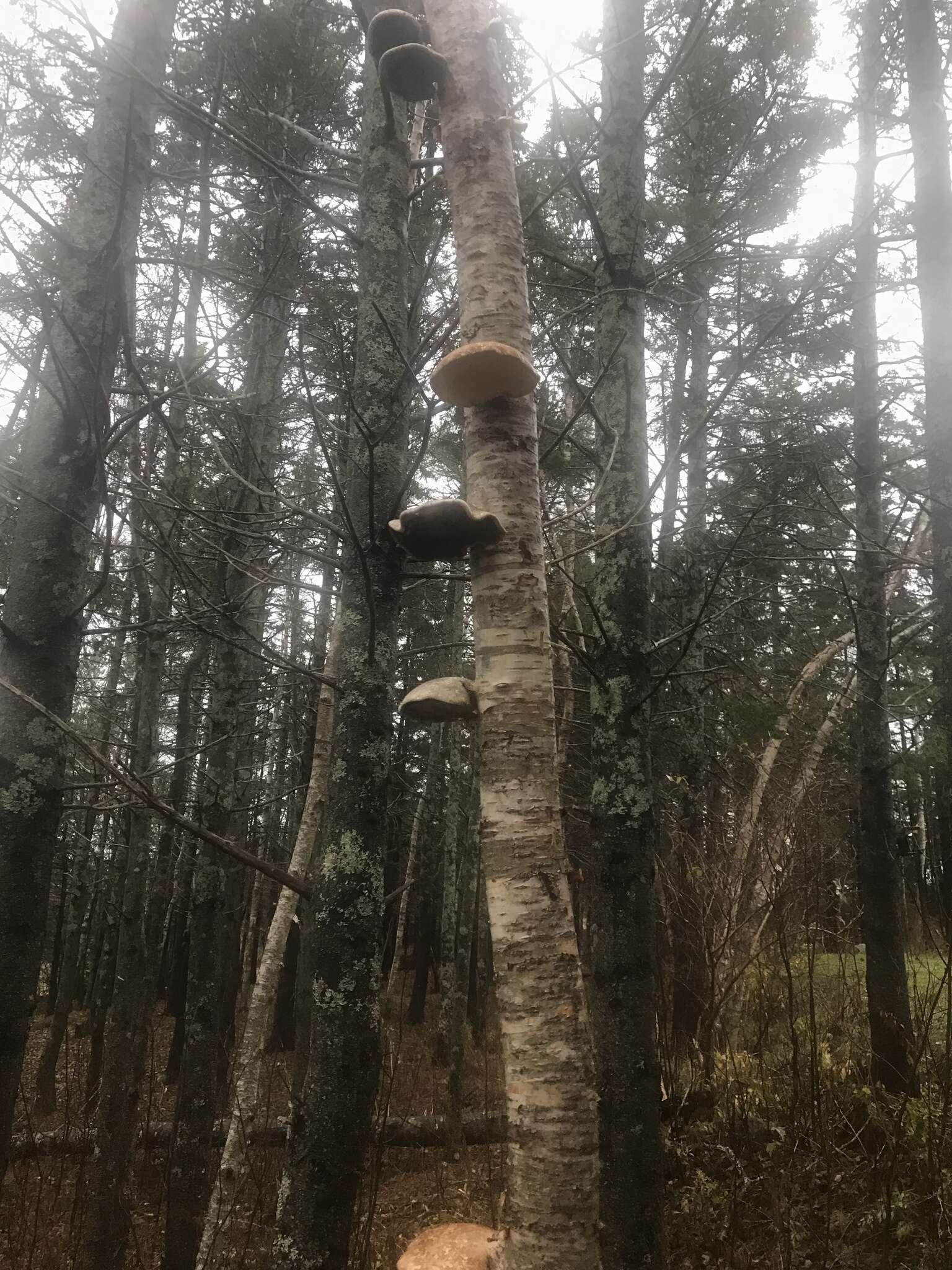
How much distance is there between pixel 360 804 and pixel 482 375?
178 centimetres

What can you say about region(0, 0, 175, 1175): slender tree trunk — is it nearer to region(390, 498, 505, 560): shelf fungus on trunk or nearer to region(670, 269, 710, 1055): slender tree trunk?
region(390, 498, 505, 560): shelf fungus on trunk

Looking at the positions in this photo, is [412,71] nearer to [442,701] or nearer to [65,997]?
[442,701]

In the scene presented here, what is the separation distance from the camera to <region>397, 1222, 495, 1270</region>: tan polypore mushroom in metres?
1.22

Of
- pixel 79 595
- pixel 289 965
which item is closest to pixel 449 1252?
pixel 79 595

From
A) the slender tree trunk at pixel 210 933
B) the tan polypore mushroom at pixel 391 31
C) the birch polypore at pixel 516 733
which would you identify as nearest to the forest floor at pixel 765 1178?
the slender tree trunk at pixel 210 933

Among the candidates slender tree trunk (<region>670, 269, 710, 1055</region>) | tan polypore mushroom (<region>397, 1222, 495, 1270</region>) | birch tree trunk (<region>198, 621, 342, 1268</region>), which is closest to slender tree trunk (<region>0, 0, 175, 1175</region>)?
tan polypore mushroom (<region>397, 1222, 495, 1270</region>)

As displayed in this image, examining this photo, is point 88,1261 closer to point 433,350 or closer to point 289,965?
point 433,350

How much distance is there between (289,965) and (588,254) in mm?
16959

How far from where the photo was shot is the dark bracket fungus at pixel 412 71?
1.84 m

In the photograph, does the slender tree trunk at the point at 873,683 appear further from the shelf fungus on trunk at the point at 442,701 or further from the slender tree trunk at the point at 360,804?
the shelf fungus on trunk at the point at 442,701

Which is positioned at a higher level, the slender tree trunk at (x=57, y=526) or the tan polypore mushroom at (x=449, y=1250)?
the slender tree trunk at (x=57, y=526)

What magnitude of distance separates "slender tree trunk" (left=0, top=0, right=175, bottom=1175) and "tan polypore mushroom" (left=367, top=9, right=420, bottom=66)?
44.5 inches

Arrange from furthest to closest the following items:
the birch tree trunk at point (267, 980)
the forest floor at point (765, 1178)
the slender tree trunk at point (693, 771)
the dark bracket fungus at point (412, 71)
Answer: the slender tree trunk at point (693, 771) < the birch tree trunk at point (267, 980) < the forest floor at point (765, 1178) < the dark bracket fungus at point (412, 71)

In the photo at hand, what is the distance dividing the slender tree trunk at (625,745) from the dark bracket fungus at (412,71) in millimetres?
1636
